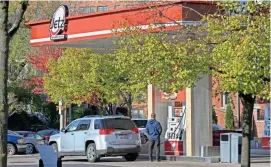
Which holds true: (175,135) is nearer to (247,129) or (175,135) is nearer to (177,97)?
(177,97)

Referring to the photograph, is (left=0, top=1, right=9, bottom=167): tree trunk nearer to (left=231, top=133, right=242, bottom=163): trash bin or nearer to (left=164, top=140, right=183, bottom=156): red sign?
(left=231, top=133, right=242, bottom=163): trash bin

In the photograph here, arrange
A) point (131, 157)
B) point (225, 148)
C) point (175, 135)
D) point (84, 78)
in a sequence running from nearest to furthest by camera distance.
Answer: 1. point (225, 148)
2. point (131, 157)
3. point (175, 135)
4. point (84, 78)

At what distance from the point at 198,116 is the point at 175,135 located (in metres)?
1.48

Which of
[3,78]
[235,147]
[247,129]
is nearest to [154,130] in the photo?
[235,147]

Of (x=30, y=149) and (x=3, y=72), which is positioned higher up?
(x=3, y=72)

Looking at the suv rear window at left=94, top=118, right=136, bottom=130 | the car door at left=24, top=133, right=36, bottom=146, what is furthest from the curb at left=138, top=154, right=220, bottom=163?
the car door at left=24, top=133, right=36, bottom=146

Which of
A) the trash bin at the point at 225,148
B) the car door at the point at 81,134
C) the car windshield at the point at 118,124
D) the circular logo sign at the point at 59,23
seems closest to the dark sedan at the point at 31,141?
the circular logo sign at the point at 59,23

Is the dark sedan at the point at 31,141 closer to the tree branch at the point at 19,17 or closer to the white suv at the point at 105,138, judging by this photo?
the white suv at the point at 105,138

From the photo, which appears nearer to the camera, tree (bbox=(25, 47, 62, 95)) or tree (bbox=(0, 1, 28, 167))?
tree (bbox=(0, 1, 28, 167))

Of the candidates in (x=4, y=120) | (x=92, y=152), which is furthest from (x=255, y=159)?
(x=4, y=120)

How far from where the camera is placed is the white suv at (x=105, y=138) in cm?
2567

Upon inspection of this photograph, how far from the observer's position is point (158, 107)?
2961 cm

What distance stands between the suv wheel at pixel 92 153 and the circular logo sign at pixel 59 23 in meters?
4.58

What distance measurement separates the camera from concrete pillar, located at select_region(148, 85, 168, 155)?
29188 millimetres
